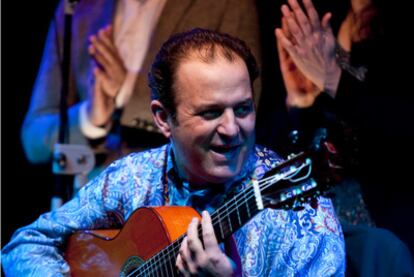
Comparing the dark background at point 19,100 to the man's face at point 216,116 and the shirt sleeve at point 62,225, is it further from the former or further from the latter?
the man's face at point 216,116

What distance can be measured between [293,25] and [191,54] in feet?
3.60

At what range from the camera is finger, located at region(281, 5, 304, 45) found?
2838 mm

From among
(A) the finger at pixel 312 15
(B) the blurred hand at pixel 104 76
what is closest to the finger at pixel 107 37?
(B) the blurred hand at pixel 104 76

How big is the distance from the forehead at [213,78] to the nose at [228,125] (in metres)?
0.05

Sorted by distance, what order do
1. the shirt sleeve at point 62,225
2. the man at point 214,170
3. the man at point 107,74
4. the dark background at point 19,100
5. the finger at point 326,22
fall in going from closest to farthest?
the man at point 214,170 < the shirt sleeve at point 62,225 < the finger at point 326,22 < the man at point 107,74 < the dark background at point 19,100

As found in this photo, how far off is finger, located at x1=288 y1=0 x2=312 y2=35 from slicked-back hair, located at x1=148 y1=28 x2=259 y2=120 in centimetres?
97

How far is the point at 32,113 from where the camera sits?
351 centimetres

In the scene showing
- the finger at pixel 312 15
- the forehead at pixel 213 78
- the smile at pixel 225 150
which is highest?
the forehead at pixel 213 78

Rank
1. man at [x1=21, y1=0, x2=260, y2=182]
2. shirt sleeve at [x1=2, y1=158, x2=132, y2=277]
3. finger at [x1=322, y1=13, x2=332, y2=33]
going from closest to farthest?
shirt sleeve at [x1=2, y1=158, x2=132, y2=277] → finger at [x1=322, y1=13, x2=332, y2=33] → man at [x1=21, y1=0, x2=260, y2=182]

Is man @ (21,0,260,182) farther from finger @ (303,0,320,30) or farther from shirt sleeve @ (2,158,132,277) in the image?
shirt sleeve @ (2,158,132,277)

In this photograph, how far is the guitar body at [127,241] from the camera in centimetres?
181

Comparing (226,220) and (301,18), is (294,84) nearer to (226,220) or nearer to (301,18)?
(301,18)

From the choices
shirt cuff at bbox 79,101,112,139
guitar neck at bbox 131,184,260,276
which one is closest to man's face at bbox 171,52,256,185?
guitar neck at bbox 131,184,260,276

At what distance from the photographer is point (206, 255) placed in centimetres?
156
